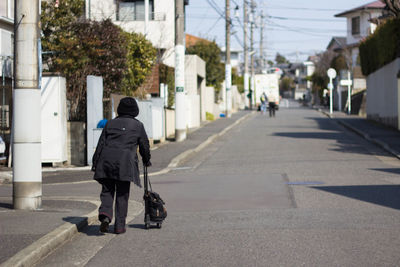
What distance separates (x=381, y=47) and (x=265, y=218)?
77.2ft

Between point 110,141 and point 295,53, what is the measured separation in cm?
12795

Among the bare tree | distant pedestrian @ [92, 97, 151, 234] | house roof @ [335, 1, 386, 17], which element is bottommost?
distant pedestrian @ [92, 97, 151, 234]

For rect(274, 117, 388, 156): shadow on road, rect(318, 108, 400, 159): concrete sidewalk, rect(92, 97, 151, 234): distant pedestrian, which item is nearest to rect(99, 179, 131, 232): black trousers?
rect(92, 97, 151, 234): distant pedestrian

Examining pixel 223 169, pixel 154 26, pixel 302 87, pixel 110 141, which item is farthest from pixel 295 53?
pixel 110 141

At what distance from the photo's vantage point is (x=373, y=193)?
Result: 11.8 m

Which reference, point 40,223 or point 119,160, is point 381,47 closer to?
point 119,160

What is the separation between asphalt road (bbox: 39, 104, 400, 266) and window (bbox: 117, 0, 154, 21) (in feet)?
80.9

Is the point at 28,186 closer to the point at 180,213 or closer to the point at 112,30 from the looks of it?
the point at 180,213

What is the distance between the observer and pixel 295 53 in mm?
133750

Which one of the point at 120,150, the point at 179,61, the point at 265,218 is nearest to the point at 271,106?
the point at 179,61

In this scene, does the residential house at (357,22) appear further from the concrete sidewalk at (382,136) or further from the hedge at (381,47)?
the concrete sidewalk at (382,136)

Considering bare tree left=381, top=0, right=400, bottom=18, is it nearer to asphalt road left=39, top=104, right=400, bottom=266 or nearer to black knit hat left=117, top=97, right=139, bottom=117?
asphalt road left=39, top=104, right=400, bottom=266

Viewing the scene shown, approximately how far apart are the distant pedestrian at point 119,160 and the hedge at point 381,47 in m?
20.3

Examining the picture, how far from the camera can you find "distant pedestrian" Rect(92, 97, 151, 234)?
8.27 meters
